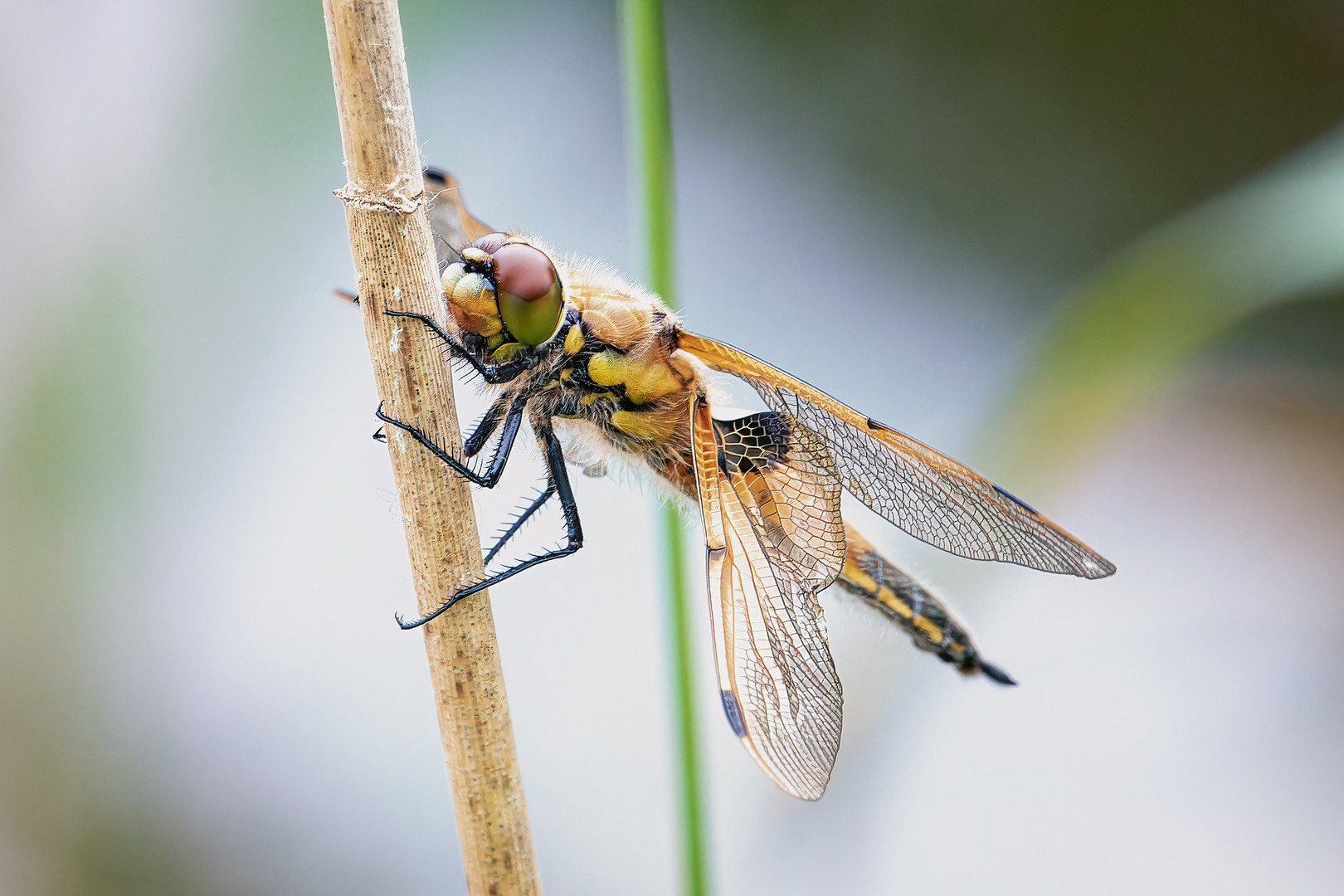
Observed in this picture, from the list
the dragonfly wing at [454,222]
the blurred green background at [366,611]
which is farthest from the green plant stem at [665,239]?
the blurred green background at [366,611]

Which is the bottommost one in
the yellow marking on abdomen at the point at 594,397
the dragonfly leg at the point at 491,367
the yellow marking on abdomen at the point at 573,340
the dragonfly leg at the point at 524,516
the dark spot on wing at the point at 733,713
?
the dark spot on wing at the point at 733,713

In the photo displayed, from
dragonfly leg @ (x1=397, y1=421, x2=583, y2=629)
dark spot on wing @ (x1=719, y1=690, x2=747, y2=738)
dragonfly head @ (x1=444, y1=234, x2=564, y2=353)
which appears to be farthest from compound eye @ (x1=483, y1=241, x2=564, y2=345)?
dark spot on wing @ (x1=719, y1=690, x2=747, y2=738)

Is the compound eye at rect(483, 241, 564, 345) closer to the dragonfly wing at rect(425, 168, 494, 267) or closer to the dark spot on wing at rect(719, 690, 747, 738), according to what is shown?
the dragonfly wing at rect(425, 168, 494, 267)

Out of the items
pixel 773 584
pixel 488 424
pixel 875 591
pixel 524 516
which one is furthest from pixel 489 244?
pixel 875 591

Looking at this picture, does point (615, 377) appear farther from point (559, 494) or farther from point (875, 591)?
point (875, 591)

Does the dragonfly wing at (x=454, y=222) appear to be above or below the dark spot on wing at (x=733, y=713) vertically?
above

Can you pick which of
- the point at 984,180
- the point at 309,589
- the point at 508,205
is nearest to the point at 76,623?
the point at 309,589

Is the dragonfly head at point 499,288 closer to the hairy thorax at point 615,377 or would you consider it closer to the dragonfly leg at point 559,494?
the hairy thorax at point 615,377
